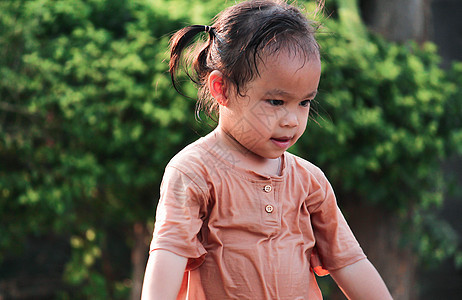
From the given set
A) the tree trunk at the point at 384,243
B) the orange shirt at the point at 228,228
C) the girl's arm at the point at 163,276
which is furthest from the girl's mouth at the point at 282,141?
the tree trunk at the point at 384,243

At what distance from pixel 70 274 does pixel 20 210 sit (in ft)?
2.03

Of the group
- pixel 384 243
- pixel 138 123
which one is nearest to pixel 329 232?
pixel 138 123

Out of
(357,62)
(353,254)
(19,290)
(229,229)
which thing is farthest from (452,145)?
(19,290)

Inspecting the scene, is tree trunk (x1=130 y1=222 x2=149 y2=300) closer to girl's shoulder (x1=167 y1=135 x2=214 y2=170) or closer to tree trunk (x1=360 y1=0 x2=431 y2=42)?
tree trunk (x1=360 y1=0 x2=431 y2=42)

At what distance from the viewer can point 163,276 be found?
1509 millimetres

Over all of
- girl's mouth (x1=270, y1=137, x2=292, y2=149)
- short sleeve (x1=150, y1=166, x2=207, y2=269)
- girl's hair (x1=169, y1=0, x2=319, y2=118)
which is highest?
girl's hair (x1=169, y1=0, x2=319, y2=118)

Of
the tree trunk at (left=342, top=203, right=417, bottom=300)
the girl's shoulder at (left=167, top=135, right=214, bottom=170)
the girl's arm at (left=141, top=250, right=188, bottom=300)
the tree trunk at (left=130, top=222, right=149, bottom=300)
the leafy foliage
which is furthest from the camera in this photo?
the tree trunk at (left=342, top=203, right=417, bottom=300)

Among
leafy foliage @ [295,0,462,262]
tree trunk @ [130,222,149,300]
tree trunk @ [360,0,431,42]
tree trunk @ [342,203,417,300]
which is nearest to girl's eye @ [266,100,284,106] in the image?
leafy foliage @ [295,0,462,262]

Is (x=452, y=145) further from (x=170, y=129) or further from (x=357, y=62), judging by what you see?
(x=170, y=129)

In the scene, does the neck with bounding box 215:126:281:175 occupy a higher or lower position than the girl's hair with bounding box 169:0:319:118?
lower

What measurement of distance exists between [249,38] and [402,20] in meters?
3.72

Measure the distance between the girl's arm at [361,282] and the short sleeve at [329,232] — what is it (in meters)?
0.02

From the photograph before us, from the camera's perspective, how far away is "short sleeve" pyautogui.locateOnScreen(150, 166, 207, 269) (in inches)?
60.3

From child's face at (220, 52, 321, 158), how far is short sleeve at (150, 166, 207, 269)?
0.19 m
